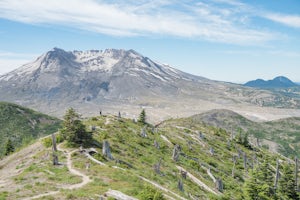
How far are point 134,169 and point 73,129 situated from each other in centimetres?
1196

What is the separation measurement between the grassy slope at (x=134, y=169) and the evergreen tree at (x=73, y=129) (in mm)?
3402

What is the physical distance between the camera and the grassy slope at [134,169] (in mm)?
32438

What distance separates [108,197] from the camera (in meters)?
29.2

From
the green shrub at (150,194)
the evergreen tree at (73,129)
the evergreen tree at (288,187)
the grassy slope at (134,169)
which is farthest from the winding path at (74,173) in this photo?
the evergreen tree at (288,187)

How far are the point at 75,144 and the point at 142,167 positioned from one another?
10944 millimetres

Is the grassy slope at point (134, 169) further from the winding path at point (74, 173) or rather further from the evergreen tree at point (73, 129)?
the evergreen tree at point (73, 129)

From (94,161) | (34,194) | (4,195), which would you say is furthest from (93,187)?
(94,161)

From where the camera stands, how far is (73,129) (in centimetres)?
5019

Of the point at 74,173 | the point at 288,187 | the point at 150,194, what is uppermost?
the point at 150,194

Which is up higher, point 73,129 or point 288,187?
point 73,129

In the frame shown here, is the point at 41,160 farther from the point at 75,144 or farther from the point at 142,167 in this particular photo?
the point at 142,167

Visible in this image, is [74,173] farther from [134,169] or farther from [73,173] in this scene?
[134,169]

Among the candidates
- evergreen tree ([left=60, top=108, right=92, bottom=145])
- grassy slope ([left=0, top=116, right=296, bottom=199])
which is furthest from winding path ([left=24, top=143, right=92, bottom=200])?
evergreen tree ([left=60, top=108, right=92, bottom=145])

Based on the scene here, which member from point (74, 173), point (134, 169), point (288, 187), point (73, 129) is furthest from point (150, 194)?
point (288, 187)
